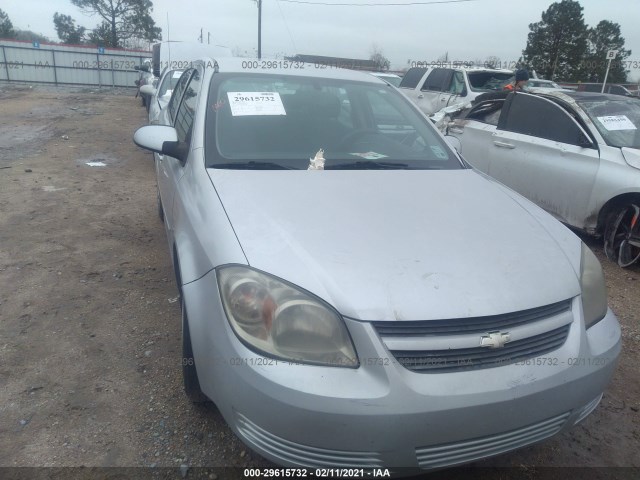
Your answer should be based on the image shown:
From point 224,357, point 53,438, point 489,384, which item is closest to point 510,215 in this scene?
point 489,384

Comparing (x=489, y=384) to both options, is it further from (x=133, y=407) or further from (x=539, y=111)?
(x=539, y=111)

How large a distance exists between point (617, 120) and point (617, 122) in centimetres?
3

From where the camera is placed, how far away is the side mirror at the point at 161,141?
109 inches

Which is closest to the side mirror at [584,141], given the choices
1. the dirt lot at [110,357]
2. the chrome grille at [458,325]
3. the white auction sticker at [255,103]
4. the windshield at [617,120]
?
the windshield at [617,120]

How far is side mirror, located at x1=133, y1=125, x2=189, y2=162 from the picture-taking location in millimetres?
2781

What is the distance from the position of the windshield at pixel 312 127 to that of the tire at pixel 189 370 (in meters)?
0.84

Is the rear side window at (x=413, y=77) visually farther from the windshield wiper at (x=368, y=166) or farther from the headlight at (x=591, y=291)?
the headlight at (x=591, y=291)

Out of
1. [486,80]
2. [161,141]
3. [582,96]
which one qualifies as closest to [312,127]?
[161,141]

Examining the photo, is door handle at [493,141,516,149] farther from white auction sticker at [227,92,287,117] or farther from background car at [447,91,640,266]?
white auction sticker at [227,92,287,117]

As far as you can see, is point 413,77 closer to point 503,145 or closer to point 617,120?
point 503,145

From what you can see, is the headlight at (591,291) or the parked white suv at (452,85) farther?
the parked white suv at (452,85)

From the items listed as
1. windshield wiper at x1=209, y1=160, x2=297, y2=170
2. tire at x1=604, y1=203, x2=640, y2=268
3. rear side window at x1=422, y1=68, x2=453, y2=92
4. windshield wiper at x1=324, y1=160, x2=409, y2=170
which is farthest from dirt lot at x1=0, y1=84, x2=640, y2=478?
rear side window at x1=422, y1=68, x2=453, y2=92

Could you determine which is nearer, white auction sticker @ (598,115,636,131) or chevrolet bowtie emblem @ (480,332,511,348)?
chevrolet bowtie emblem @ (480,332,511,348)

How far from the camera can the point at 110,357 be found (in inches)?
113
